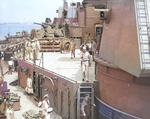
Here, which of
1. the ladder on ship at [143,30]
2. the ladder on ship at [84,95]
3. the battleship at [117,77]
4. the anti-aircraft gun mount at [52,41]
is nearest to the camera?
the ladder on ship at [143,30]

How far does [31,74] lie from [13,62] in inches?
289

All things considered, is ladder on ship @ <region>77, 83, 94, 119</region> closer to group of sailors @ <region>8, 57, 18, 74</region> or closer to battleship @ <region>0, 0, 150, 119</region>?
battleship @ <region>0, 0, 150, 119</region>

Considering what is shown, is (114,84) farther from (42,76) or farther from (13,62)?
(13,62)

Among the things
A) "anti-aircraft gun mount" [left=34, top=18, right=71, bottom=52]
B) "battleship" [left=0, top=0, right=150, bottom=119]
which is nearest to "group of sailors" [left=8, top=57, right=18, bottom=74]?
"anti-aircraft gun mount" [left=34, top=18, right=71, bottom=52]

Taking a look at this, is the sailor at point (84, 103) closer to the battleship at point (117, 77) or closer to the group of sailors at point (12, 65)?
the battleship at point (117, 77)

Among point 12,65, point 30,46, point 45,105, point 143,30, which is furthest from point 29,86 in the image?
point 143,30

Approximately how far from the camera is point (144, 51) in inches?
282

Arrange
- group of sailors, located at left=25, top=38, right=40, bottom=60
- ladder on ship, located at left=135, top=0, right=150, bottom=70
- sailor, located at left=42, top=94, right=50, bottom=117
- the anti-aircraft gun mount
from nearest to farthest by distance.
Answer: ladder on ship, located at left=135, top=0, right=150, bottom=70 < sailor, located at left=42, top=94, right=50, bottom=117 < group of sailors, located at left=25, top=38, right=40, bottom=60 < the anti-aircraft gun mount

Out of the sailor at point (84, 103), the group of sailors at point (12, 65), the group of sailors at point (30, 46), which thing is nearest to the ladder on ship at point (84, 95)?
the sailor at point (84, 103)

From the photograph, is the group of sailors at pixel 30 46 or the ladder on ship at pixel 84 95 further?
the group of sailors at pixel 30 46

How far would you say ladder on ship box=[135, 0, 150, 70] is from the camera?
7062 millimetres

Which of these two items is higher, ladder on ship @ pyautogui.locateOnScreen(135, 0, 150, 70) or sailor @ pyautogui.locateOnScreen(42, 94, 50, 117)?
ladder on ship @ pyautogui.locateOnScreen(135, 0, 150, 70)

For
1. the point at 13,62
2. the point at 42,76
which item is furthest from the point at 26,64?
the point at 13,62

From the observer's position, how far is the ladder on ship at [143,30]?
706 centimetres
